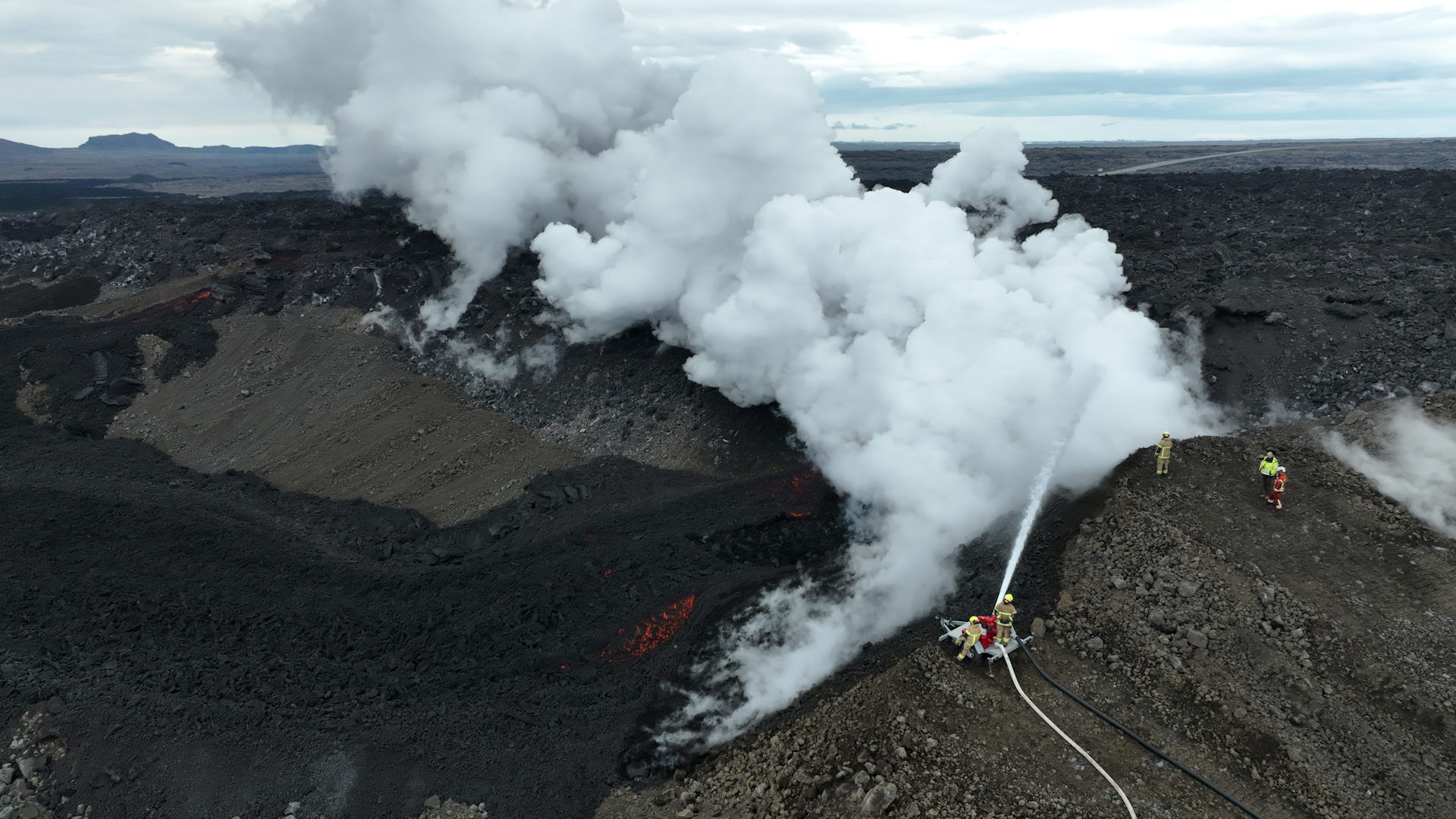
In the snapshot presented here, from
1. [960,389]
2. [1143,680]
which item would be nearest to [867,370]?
[960,389]

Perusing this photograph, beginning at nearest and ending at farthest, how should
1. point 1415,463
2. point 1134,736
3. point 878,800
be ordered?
point 878,800 → point 1134,736 → point 1415,463

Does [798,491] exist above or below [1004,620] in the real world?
below

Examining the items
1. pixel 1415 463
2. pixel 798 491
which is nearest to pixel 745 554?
pixel 798 491

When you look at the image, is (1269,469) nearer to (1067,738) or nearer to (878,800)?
(1067,738)

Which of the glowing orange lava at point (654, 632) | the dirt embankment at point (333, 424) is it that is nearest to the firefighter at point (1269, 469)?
the glowing orange lava at point (654, 632)

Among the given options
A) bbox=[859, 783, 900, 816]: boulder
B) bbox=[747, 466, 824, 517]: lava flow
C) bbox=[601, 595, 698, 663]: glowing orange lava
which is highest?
bbox=[747, 466, 824, 517]: lava flow

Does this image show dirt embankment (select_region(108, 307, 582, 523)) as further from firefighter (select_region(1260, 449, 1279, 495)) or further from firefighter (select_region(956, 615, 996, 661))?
firefighter (select_region(1260, 449, 1279, 495))

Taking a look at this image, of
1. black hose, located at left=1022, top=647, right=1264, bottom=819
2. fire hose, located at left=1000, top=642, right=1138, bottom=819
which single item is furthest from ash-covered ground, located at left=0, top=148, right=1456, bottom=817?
fire hose, located at left=1000, top=642, right=1138, bottom=819
